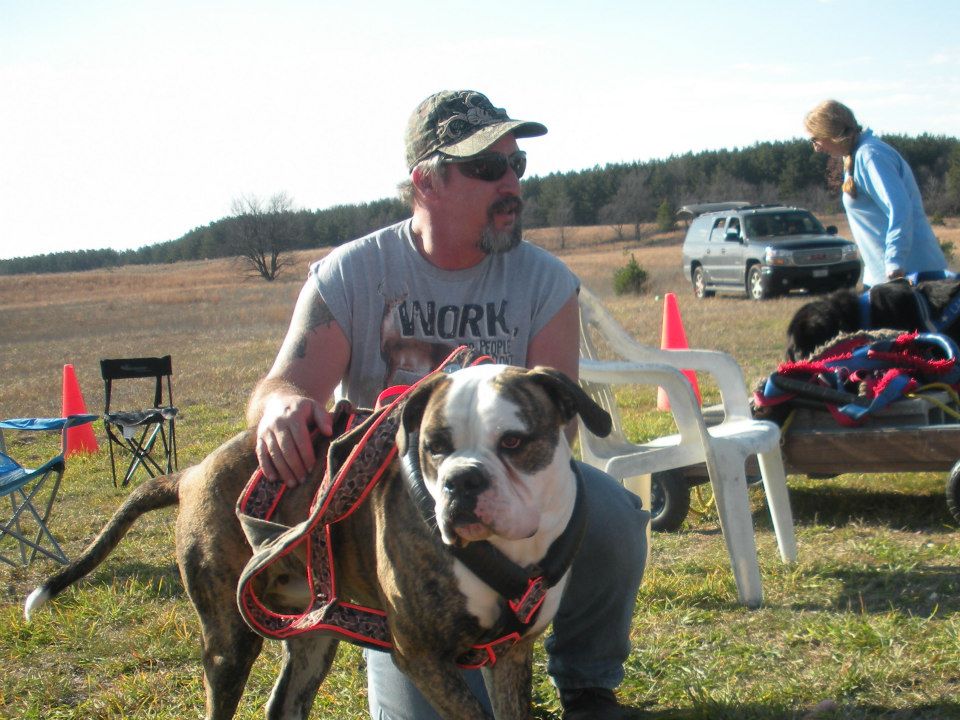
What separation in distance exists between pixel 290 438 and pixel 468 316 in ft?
2.64

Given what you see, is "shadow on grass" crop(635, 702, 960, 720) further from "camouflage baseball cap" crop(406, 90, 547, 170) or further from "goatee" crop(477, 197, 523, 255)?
"camouflage baseball cap" crop(406, 90, 547, 170)

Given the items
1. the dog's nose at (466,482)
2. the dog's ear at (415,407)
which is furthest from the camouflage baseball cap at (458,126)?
the dog's nose at (466,482)

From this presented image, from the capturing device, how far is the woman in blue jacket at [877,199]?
20.1 feet

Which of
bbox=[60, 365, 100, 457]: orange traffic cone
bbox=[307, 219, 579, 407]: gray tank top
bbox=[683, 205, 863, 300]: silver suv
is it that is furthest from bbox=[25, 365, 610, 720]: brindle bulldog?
bbox=[683, 205, 863, 300]: silver suv

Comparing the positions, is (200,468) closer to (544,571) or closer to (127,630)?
(544,571)

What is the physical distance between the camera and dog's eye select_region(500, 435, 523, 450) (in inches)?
89.7

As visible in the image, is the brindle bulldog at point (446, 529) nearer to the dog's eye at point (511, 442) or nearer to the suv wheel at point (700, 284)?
the dog's eye at point (511, 442)

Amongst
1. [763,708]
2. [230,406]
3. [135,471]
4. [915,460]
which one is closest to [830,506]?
[915,460]

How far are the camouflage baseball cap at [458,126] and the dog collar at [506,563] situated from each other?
3.66ft

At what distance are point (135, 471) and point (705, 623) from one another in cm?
549

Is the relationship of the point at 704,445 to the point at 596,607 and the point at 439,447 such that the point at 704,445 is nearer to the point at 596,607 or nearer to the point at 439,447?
the point at 596,607

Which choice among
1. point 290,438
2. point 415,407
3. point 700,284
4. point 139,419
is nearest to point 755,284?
point 700,284

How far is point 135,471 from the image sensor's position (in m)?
8.09

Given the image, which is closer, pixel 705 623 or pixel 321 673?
pixel 321 673
